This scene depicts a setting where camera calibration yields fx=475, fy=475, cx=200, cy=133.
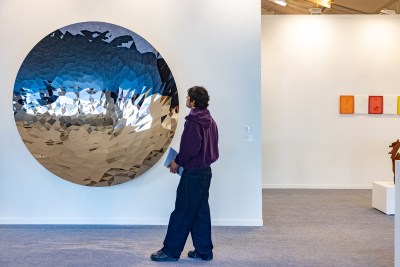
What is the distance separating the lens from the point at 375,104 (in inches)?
318

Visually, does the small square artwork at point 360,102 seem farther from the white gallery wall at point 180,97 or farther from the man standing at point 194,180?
the man standing at point 194,180

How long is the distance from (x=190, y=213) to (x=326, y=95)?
4880 mm

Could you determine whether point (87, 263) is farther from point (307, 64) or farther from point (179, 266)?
point (307, 64)

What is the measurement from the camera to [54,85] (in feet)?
17.4

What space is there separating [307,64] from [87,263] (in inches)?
217

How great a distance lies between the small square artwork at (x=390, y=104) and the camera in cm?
807

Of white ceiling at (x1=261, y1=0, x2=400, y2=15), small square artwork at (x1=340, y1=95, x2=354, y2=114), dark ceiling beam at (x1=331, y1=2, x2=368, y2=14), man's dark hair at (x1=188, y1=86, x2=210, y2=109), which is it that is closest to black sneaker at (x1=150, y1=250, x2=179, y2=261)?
man's dark hair at (x1=188, y1=86, x2=210, y2=109)

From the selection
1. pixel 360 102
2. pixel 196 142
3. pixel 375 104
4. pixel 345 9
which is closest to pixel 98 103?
pixel 196 142

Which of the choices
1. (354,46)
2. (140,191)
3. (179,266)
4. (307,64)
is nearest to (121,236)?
(140,191)

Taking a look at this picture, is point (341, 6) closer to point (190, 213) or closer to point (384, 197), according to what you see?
point (384, 197)

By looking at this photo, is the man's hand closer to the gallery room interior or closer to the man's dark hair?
the man's dark hair

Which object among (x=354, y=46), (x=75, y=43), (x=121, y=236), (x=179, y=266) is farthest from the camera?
(x=354, y=46)

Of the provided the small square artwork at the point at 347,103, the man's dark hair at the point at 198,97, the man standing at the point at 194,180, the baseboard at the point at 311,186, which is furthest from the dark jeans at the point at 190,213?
the small square artwork at the point at 347,103

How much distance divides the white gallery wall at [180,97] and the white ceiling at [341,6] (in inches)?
135
